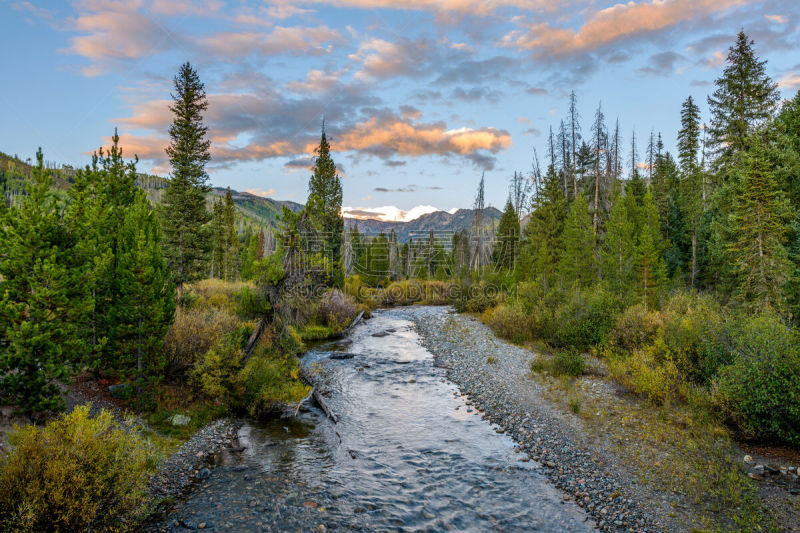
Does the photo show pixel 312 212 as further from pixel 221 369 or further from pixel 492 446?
pixel 492 446

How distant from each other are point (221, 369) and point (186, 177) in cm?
1595

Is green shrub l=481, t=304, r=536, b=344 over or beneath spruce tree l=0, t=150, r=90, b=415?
beneath

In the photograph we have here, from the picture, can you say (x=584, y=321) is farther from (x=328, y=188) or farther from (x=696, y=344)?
(x=328, y=188)

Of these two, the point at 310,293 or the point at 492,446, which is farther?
the point at 310,293

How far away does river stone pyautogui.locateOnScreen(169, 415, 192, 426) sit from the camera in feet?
35.4

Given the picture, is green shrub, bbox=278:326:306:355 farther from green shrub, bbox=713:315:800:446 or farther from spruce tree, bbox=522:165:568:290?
spruce tree, bbox=522:165:568:290

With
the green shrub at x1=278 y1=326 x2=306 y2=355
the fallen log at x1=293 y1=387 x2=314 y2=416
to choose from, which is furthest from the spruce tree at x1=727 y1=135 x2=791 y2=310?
the green shrub at x1=278 y1=326 x2=306 y2=355

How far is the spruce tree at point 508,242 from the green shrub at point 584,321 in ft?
74.8

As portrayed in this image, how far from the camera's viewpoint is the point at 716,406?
407 inches

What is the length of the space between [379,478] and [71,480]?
628 cm

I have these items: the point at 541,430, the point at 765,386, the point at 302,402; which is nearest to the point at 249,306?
the point at 302,402

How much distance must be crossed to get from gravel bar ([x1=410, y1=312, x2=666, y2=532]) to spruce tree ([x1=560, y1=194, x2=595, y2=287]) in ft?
28.5

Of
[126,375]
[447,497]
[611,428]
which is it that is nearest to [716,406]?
[611,428]

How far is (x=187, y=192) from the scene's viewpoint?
72.5 feet
